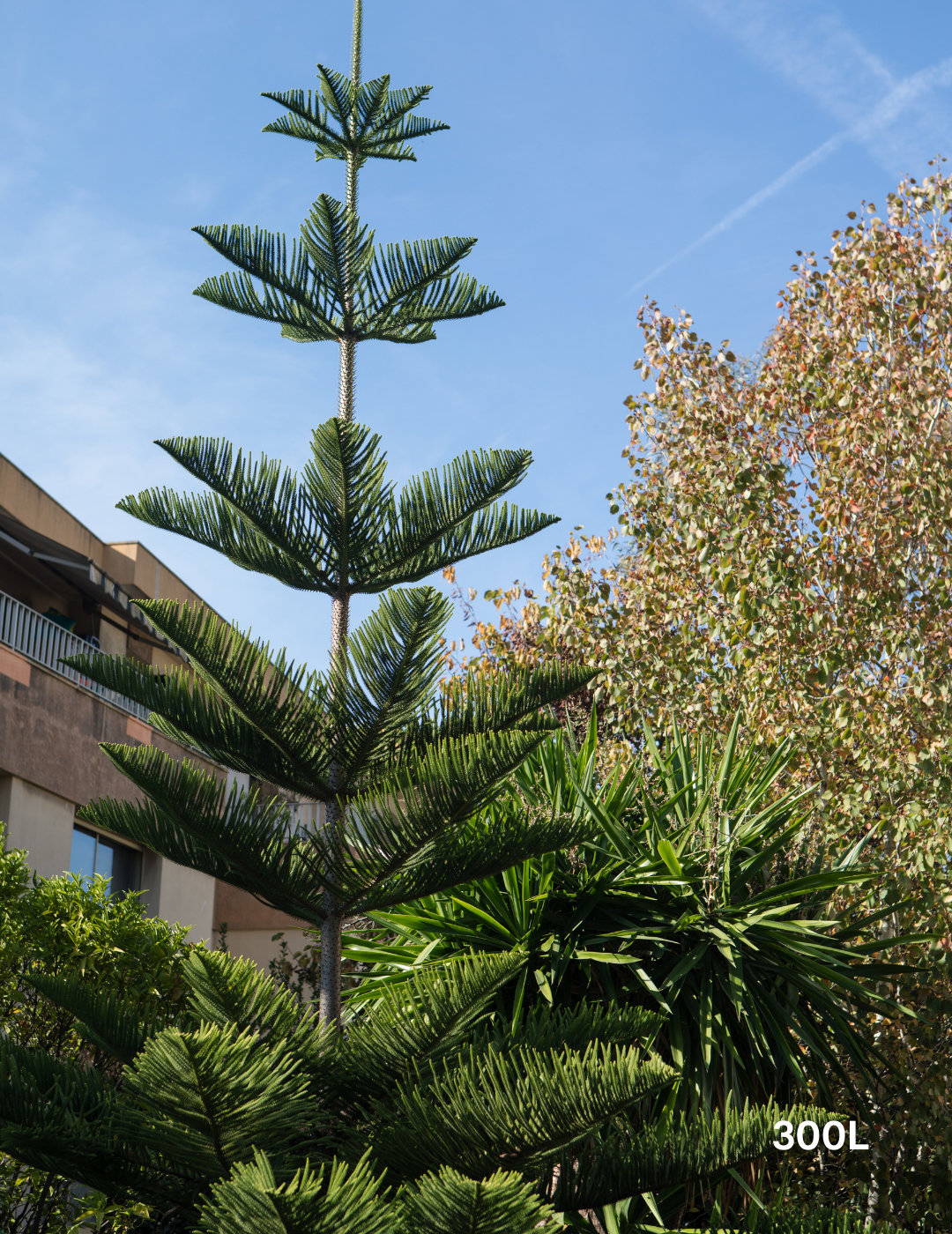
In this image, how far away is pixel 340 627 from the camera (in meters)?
4.46

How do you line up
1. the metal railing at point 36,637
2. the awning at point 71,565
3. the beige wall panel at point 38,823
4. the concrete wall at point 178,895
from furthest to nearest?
the concrete wall at point 178,895 < the awning at point 71,565 < the metal railing at point 36,637 < the beige wall panel at point 38,823

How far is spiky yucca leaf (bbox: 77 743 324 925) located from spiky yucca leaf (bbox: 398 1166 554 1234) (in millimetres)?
1526

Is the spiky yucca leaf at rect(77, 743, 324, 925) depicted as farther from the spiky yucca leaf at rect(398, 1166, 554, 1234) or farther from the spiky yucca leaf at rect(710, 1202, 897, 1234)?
the spiky yucca leaf at rect(710, 1202, 897, 1234)

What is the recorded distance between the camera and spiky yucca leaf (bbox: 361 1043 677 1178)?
2.73 metres

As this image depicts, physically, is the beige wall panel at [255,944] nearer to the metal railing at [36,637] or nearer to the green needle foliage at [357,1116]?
the metal railing at [36,637]

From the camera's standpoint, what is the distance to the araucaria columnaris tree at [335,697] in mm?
3816

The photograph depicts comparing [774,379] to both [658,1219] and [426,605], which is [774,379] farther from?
[658,1219]

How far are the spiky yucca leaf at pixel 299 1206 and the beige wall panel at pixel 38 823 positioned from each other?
8763 millimetres

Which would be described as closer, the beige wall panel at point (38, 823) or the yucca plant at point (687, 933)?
the yucca plant at point (687, 933)

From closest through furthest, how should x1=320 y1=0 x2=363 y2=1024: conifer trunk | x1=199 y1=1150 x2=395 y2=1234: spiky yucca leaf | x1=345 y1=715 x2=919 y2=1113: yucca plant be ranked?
x1=199 y1=1150 x2=395 y2=1234: spiky yucca leaf
x1=320 y1=0 x2=363 y2=1024: conifer trunk
x1=345 y1=715 x2=919 y2=1113: yucca plant

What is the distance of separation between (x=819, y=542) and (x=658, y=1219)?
4.05 metres

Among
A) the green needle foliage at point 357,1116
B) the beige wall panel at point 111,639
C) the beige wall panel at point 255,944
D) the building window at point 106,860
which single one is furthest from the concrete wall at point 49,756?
the green needle foliage at point 357,1116

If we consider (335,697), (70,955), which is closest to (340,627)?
(335,697)

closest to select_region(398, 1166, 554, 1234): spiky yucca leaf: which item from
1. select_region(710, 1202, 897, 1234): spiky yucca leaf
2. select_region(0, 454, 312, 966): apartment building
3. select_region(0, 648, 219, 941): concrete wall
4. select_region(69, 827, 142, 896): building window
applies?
select_region(710, 1202, 897, 1234): spiky yucca leaf
